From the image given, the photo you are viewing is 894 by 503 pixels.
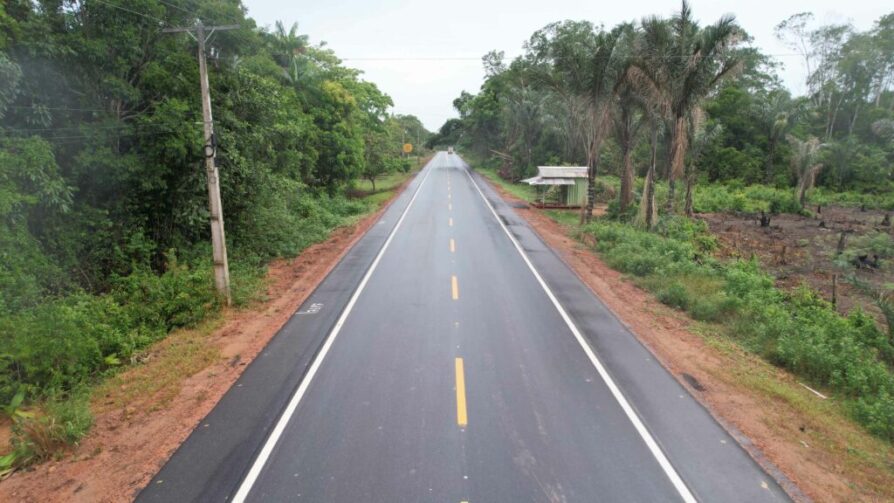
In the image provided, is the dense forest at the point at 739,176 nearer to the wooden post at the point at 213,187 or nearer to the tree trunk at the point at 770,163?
the tree trunk at the point at 770,163

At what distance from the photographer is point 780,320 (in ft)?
38.1

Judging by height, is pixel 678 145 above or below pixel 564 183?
above

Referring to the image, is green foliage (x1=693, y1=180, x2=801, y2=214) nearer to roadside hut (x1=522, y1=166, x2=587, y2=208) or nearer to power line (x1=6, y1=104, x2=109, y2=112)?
roadside hut (x1=522, y1=166, x2=587, y2=208)

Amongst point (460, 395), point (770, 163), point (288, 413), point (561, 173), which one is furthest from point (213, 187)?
point (770, 163)

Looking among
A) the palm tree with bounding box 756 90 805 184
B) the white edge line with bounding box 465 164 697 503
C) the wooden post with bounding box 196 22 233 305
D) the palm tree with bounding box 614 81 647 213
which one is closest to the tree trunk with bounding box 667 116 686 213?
the palm tree with bounding box 614 81 647 213

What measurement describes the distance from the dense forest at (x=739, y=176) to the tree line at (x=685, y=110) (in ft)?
0.34

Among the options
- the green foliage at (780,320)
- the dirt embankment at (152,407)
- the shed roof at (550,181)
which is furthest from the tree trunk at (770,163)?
the dirt embankment at (152,407)

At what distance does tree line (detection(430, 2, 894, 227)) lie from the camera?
70.4 feet

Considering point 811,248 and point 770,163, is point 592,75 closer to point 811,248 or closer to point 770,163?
point 811,248

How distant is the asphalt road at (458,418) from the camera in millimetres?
6309

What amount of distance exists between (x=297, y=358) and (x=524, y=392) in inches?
177

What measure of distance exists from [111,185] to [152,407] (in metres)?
8.79

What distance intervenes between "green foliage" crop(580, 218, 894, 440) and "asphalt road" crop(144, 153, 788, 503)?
269 cm

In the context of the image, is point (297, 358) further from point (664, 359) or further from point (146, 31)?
point (146, 31)
